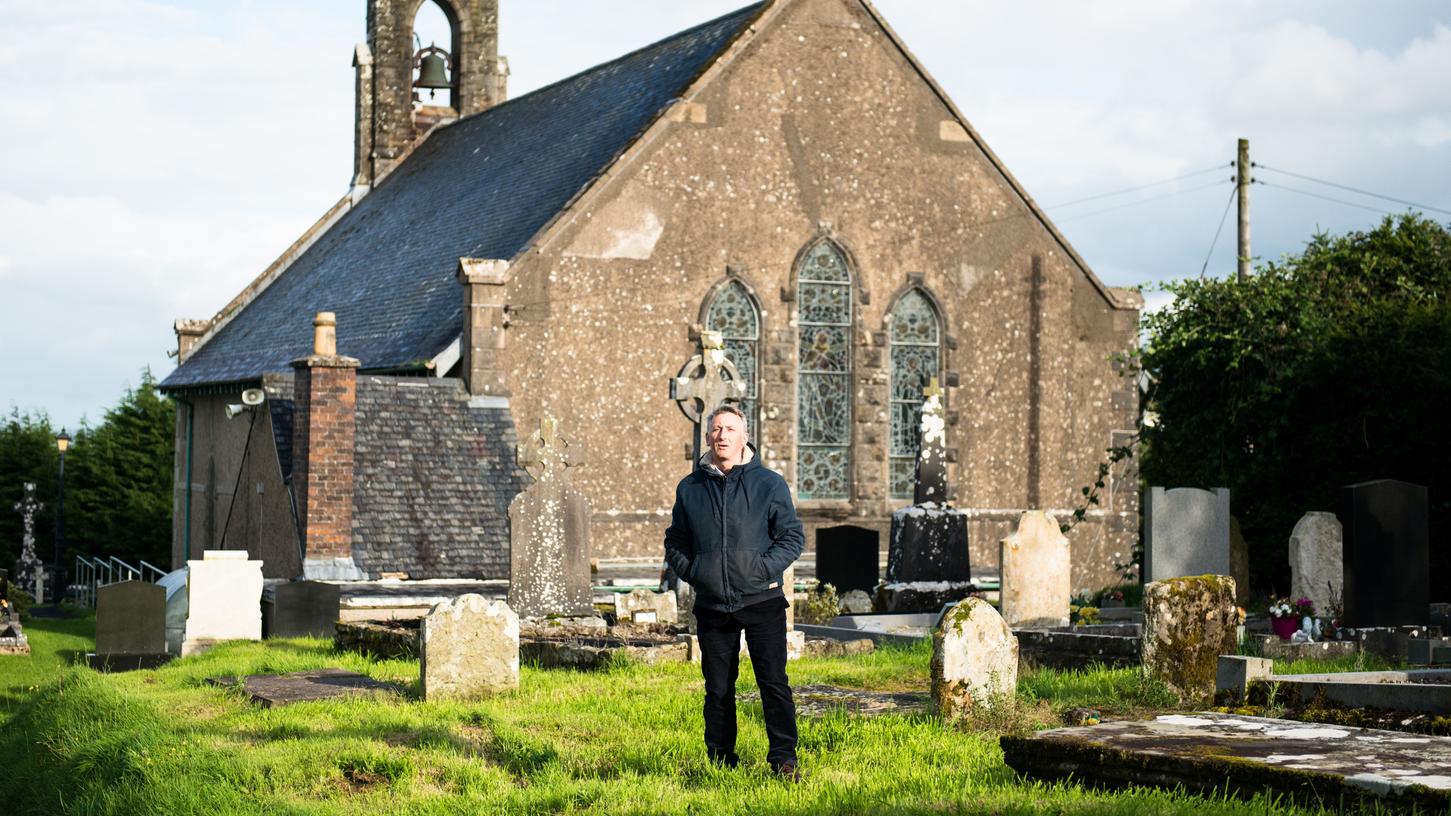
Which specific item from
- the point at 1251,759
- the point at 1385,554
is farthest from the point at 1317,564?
the point at 1251,759

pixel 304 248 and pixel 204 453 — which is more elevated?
pixel 304 248

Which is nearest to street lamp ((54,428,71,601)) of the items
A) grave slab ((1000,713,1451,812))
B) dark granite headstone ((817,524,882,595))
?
dark granite headstone ((817,524,882,595))

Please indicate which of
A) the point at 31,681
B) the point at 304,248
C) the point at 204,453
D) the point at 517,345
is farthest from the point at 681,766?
the point at 304,248

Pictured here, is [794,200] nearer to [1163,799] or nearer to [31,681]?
[31,681]

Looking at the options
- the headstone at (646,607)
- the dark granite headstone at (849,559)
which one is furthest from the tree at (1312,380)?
the headstone at (646,607)

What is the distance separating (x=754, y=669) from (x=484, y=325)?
16.5 meters

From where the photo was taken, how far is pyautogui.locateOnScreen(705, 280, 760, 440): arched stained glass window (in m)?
26.4

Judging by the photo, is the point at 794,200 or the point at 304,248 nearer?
the point at 794,200

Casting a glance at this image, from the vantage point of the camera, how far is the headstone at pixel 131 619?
18.9 meters

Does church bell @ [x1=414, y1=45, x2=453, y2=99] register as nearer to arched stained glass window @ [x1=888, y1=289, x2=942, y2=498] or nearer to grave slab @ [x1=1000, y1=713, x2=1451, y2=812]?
arched stained glass window @ [x1=888, y1=289, x2=942, y2=498]

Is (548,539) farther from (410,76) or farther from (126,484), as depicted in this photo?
(126,484)

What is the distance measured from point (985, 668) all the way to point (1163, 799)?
320 cm

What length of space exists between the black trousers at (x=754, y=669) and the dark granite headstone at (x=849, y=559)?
14396mm

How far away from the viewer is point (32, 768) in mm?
12266
